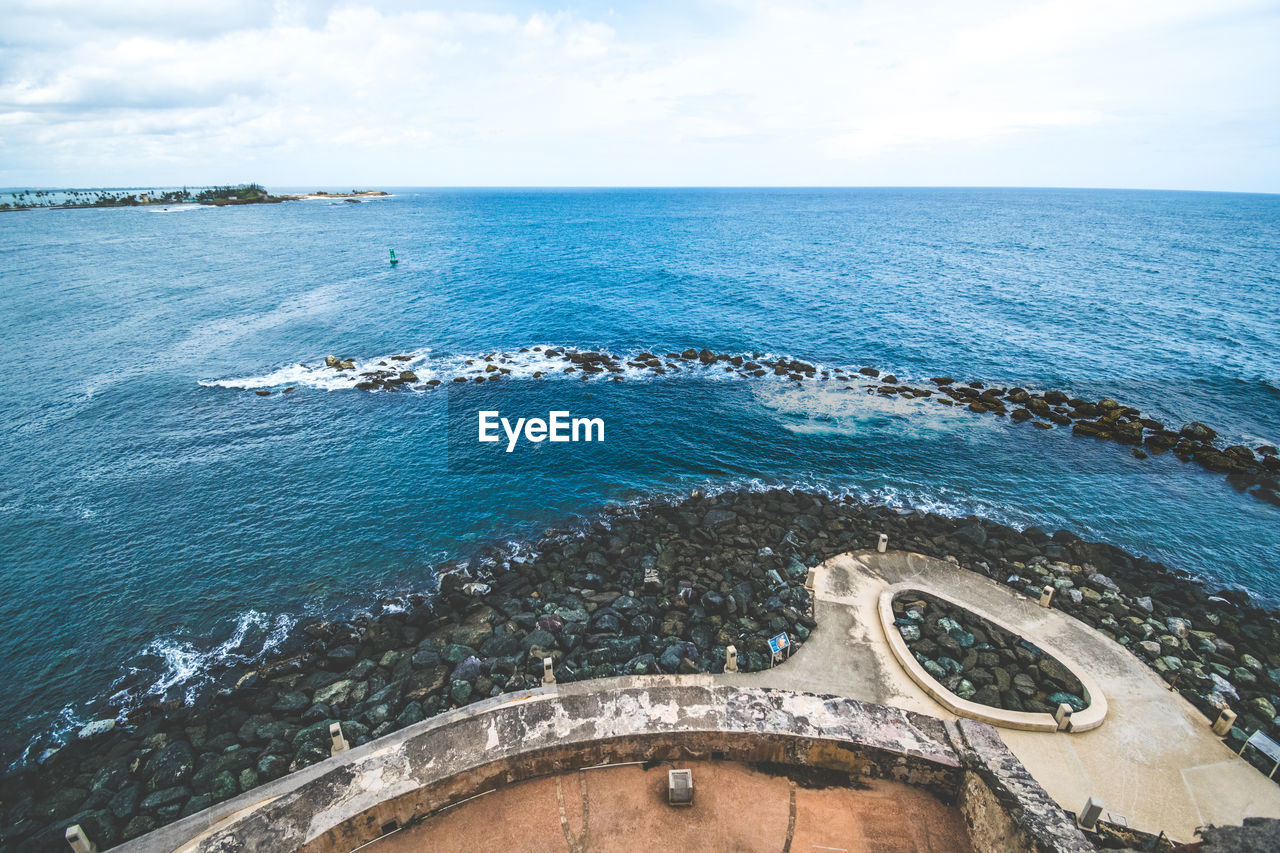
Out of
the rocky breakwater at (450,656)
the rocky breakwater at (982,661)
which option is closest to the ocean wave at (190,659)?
the rocky breakwater at (450,656)

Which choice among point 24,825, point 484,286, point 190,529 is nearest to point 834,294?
point 484,286

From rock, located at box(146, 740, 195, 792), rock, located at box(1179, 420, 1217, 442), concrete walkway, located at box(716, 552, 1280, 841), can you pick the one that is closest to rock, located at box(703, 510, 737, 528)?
concrete walkway, located at box(716, 552, 1280, 841)

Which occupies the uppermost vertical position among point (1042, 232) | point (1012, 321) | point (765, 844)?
point (1042, 232)

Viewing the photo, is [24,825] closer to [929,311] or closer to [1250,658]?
[1250,658]

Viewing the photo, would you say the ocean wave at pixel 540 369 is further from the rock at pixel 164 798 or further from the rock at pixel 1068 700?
the rock at pixel 164 798

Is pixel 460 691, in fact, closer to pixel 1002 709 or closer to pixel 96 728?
pixel 96 728

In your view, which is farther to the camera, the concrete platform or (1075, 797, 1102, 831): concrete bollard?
(1075, 797, 1102, 831): concrete bollard

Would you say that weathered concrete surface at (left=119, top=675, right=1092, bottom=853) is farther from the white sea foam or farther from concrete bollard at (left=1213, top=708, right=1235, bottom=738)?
concrete bollard at (left=1213, top=708, right=1235, bottom=738)
